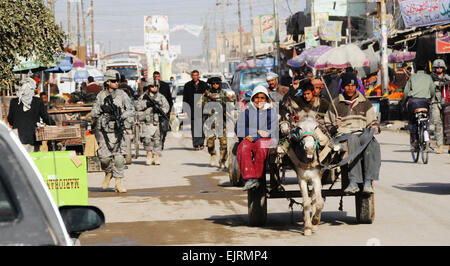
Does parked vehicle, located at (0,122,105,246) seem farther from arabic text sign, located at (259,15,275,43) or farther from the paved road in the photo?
arabic text sign, located at (259,15,275,43)

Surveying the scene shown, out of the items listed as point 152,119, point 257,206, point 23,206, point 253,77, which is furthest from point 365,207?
point 253,77

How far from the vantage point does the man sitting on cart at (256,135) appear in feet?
33.9

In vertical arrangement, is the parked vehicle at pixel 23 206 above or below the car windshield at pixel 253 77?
below

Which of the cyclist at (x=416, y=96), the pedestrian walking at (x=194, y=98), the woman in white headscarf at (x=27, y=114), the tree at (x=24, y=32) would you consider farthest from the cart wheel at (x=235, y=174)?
the pedestrian walking at (x=194, y=98)

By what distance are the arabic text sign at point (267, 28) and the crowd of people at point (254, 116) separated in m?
38.8

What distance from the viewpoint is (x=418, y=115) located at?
723 inches

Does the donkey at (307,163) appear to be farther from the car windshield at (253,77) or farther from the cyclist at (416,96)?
the car windshield at (253,77)

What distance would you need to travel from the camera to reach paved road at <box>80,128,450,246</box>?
9688 millimetres

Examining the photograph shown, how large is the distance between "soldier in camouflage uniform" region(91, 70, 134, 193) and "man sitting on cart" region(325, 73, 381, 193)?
5.12 m

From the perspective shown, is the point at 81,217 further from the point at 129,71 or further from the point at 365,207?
the point at 129,71

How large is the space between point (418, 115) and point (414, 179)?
11.0 ft

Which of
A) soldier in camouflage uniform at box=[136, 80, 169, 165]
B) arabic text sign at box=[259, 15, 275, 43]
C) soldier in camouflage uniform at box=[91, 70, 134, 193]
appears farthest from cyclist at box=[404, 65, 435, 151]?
arabic text sign at box=[259, 15, 275, 43]

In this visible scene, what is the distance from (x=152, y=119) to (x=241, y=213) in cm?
901

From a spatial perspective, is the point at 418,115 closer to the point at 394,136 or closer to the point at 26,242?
the point at 394,136
